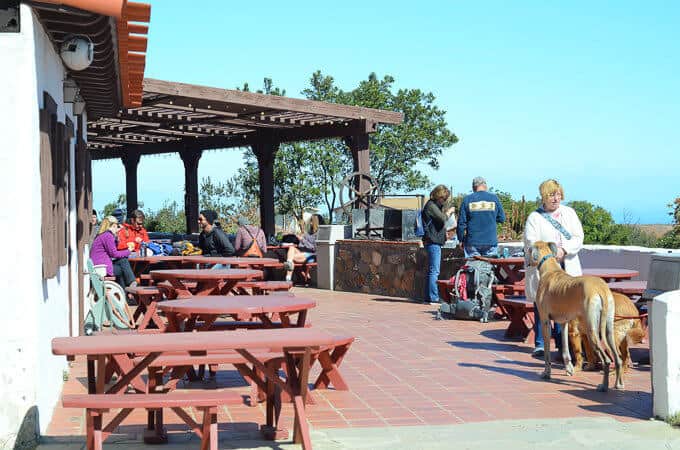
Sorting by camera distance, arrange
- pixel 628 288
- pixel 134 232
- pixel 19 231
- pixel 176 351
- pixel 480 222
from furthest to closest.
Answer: pixel 134 232
pixel 480 222
pixel 628 288
pixel 19 231
pixel 176 351

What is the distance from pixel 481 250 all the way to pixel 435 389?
5130 millimetres

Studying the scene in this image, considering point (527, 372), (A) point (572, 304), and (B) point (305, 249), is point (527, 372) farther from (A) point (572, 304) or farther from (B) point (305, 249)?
(B) point (305, 249)

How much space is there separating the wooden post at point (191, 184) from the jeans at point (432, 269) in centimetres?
1131

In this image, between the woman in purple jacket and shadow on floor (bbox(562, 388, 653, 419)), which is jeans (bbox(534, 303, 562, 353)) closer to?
shadow on floor (bbox(562, 388, 653, 419))

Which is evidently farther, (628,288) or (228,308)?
(628,288)

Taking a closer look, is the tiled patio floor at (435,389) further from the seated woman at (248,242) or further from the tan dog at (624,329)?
the seated woman at (248,242)

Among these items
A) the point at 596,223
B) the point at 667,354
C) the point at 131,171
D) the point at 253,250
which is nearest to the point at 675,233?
the point at 596,223

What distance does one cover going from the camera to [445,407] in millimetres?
6461

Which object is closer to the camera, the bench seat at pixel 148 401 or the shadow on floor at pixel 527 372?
the bench seat at pixel 148 401

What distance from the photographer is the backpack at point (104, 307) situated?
376 inches

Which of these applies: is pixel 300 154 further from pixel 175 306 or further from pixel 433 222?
pixel 175 306

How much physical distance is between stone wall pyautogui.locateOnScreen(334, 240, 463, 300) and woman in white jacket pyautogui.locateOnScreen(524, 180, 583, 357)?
16.1 ft

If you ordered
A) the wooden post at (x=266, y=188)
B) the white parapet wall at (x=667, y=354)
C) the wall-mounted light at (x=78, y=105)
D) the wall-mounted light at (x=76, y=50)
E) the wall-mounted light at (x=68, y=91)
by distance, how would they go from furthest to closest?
1. the wooden post at (x=266, y=188)
2. the wall-mounted light at (x=78, y=105)
3. the wall-mounted light at (x=68, y=91)
4. the wall-mounted light at (x=76, y=50)
5. the white parapet wall at (x=667, y=354)

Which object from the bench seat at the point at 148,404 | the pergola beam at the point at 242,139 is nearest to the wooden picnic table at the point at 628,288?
the bench seat at the point at 148,404
